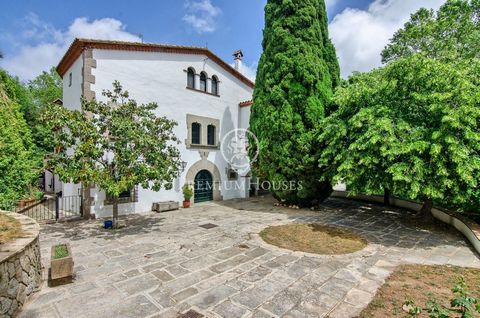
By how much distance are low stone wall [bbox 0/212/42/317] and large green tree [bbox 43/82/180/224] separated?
2.89 meters

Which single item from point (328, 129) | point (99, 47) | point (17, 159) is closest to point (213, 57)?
point (99, 47)

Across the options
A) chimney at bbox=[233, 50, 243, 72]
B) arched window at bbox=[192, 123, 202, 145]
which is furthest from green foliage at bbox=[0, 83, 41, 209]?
chimney at bbox=[233, 50, 243, 72]

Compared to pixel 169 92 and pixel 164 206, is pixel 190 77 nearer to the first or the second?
pixel 169 92

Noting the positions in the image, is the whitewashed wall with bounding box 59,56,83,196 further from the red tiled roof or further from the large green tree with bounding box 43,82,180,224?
the large green tree with bounding box 43,82,180,224

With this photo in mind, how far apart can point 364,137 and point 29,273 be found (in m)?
9.18

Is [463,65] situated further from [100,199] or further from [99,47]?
[100,199]

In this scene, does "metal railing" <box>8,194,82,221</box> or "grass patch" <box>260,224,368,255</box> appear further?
"metal railing" <box>8,194,82,221</box>

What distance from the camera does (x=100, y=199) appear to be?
10.2 meters

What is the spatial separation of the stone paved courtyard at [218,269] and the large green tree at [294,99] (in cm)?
326

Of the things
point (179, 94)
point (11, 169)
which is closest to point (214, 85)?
point (179, 94)

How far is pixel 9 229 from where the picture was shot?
4828 mm

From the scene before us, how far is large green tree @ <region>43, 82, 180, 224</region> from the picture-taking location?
288 inches

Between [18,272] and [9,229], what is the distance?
59.2 inches

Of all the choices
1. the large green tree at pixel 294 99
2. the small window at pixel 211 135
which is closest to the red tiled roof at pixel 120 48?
the large green tree at pixel 294 99
